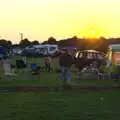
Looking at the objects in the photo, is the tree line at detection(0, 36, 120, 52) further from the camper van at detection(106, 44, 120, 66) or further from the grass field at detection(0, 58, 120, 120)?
the grass field at detection(0, 58, 120, 120)

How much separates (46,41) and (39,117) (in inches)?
3860

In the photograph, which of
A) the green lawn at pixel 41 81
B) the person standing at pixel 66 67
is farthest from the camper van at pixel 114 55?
the person standing at pixel 66 67

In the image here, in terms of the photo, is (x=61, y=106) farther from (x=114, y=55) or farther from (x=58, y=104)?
(x=114, y=55)

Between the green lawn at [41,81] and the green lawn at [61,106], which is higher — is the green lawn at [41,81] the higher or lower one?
the higher one

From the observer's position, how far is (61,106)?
17.7 m

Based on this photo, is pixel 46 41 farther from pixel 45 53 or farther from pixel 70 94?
pixel 70 94

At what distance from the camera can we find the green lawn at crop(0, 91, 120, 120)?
15.3m

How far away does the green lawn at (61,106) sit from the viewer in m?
15.3

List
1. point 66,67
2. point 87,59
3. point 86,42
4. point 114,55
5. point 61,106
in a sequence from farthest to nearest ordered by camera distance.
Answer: point 86,42 → point 87,59 → point 114,55 → point 66,67 → point 61,106

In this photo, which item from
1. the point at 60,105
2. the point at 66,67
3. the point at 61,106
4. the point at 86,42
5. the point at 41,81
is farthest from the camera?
the point at 86,42

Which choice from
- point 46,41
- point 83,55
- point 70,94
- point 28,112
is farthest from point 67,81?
point 46,41

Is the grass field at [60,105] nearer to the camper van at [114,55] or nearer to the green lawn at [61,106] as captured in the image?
the green lawn at [61,106]

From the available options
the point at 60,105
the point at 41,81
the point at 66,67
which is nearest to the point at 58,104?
the point at 60,105

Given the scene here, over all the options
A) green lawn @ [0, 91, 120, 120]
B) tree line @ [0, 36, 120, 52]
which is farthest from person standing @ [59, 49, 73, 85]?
tree line @ [0, 36, 120, 52]
